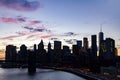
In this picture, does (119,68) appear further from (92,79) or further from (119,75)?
(92,79)

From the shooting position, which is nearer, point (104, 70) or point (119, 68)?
point (119, 68)

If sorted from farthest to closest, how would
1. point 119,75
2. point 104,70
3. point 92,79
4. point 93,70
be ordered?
point 93,70, point 104,70, point 119,75, point 92,79

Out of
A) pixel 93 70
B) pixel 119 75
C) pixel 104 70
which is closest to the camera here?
pixel 119 75

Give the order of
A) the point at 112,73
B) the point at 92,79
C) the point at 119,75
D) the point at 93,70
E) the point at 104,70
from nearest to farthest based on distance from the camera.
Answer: the point at 92,79
the point at 119,75
the point at 112,73
the point at 104,70
the point at 93,70

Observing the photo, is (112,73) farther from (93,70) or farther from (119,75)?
(93,70)

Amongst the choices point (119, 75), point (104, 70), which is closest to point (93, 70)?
point (104, 70)

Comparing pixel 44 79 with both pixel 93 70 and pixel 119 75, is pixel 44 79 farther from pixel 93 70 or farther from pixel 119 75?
pixel 93 70

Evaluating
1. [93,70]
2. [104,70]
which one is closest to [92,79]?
[104,70]

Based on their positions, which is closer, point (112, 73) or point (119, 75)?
point (119, 75)
